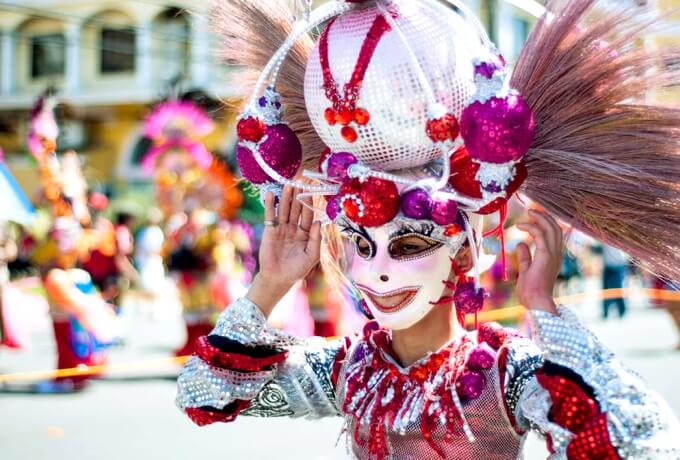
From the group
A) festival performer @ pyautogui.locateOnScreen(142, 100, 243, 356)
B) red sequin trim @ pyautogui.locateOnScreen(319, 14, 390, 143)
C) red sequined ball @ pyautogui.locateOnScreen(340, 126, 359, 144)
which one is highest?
red sequin trim @ pyautogui.locateOnScreen(319, 14, 390, 143)

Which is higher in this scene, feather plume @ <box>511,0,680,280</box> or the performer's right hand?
feather plume @ <box>511,0,680,280</box>

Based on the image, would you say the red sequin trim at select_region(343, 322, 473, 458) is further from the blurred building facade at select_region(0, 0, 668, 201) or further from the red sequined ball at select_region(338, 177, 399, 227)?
the blurred building facade at select_region(0, 0, 668, 201)

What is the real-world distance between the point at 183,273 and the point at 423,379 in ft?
21.5

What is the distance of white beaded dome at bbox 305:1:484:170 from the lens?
194 cm

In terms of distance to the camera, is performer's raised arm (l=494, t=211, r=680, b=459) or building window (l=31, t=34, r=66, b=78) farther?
building window (l=31, t=34, r=66, b=78)

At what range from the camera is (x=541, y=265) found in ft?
6.21

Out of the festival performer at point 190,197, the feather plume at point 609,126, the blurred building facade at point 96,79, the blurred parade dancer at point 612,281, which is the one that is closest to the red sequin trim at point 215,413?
the feather plume at point 609,126

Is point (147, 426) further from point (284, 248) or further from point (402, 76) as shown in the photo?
point (402, 76)

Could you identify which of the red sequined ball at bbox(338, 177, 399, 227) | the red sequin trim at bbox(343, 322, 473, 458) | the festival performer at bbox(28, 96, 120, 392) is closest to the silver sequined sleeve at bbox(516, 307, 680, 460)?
the red sequin trim at bbox(343, 322, 473, 458)

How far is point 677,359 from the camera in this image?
8195 millimetres

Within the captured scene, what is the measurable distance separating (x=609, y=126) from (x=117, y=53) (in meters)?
24.7

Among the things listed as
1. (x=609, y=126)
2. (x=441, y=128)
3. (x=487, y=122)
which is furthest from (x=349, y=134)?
(x=609, y=126)

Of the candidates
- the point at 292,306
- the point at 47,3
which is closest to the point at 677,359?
the point at 292,306

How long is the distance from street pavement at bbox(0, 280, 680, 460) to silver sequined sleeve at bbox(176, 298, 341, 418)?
58.1 inches
